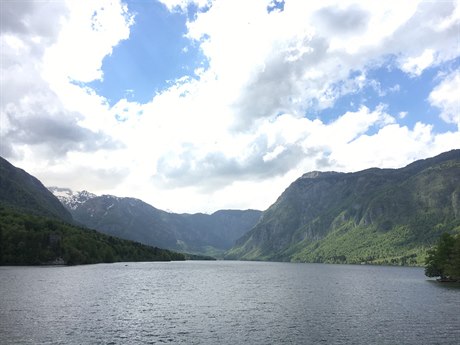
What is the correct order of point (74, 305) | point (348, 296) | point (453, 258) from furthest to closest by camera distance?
point (453, 258) < point (348, 296) < point (74, 305)

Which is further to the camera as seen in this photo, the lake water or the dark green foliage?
the dark green foliage

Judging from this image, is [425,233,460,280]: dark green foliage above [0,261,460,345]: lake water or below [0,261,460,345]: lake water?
above

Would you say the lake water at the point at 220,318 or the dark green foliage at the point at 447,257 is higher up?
the dark green foliage at the point at 447,257

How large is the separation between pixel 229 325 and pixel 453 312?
5536 centimetres

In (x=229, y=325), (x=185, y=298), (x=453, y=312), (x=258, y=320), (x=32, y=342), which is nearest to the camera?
(x=32, y=342)

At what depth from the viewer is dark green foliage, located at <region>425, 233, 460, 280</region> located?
532 ft

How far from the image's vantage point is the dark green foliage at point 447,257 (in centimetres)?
16227

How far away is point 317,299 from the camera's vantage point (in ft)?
414

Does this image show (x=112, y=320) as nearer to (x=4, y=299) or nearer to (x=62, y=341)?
(x=62, y=341)

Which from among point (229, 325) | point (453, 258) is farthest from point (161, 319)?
point (453, 258)

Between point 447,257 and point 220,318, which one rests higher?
point 447,257

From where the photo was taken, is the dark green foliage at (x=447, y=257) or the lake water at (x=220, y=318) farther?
the dark green foliage at (x=447, y=257)

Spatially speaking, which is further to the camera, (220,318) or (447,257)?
(447,257)

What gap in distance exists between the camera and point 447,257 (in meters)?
173
